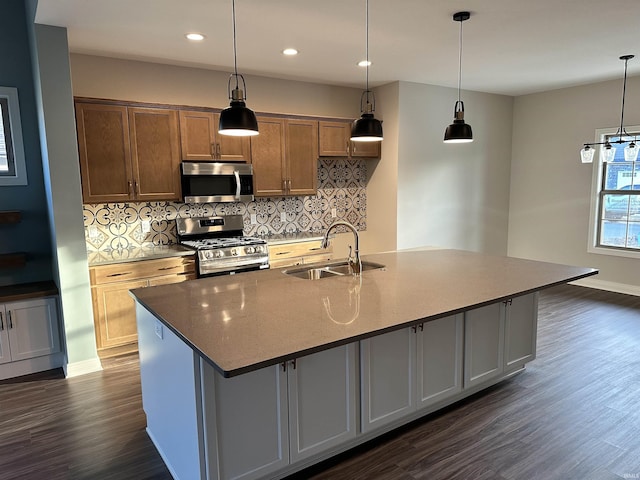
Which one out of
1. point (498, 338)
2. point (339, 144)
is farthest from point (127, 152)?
point (498, 338)

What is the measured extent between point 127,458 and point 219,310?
41.4 inches

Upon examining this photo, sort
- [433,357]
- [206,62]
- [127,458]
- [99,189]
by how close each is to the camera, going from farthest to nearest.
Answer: [206,62] → [99,189] → [433,357] → [127,458]

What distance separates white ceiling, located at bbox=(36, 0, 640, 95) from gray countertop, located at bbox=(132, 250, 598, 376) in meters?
1.79

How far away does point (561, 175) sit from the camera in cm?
607

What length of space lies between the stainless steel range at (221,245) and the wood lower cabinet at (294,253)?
0.16 m

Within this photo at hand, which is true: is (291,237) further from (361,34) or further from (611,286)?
(611,286)

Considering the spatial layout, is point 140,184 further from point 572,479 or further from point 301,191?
point 572,479

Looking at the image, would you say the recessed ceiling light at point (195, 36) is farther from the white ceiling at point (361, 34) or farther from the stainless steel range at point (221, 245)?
the stainless steel range at point (221, 245)

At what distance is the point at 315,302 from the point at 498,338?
1.50 metres

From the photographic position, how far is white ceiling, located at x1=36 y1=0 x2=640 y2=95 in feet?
9.57

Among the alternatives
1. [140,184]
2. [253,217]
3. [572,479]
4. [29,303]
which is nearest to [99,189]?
[140,184]

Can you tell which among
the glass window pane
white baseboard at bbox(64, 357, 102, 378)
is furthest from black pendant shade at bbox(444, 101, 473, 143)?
the glass window pane

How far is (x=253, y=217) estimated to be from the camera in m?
5.09

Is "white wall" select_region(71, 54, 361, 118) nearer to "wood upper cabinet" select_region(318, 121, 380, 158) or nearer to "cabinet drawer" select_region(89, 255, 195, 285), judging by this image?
"wood upper cabinet" select_region(318, 121, 380, 158)
